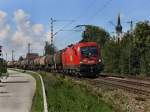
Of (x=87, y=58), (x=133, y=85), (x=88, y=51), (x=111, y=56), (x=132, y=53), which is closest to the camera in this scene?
(x=133, y=85)

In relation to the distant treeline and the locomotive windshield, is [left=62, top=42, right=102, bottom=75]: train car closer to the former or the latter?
the locomotive windshield

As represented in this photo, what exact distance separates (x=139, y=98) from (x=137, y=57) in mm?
44095

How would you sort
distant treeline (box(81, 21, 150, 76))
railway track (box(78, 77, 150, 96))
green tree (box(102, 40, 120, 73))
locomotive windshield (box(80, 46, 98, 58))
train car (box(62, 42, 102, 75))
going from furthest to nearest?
green tree (box(102, 40, 120, 73)), distant treeline (box(81, 21, 150, 76)), locomotive windshield (box(80, 46, 98, 58)), train car (box(62, 42, 102, 75)), railway track (box(78, 77, 150, 96))

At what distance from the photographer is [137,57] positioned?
67188 millimetres

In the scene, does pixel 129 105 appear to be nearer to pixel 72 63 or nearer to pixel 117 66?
pixel 72 63

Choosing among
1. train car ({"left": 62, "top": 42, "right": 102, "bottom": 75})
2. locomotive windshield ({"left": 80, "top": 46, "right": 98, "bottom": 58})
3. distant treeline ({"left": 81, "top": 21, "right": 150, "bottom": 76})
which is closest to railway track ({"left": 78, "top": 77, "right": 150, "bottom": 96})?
train car ({"left": 62, "top": 42, "right": 102, "bottom": 75})

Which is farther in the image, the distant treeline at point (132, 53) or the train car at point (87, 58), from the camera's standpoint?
the distant treeline at point (132, 53)

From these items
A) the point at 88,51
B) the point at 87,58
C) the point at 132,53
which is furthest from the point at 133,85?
the point at 132,53

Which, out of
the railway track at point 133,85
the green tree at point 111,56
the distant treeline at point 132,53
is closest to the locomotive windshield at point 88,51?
the railway track at point 133,85

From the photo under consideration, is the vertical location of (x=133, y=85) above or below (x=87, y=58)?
below

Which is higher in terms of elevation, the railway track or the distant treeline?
the distant treeline

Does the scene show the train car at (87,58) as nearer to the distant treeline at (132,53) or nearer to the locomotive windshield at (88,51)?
the locomotive windshield at (88,51)

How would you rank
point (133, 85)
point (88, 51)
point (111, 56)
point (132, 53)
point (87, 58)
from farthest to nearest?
point (111, 56) < point (132, 53) < point (88, 51) < point (87, 58) < point (133, 85)

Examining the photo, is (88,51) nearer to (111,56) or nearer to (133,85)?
(133,85)
